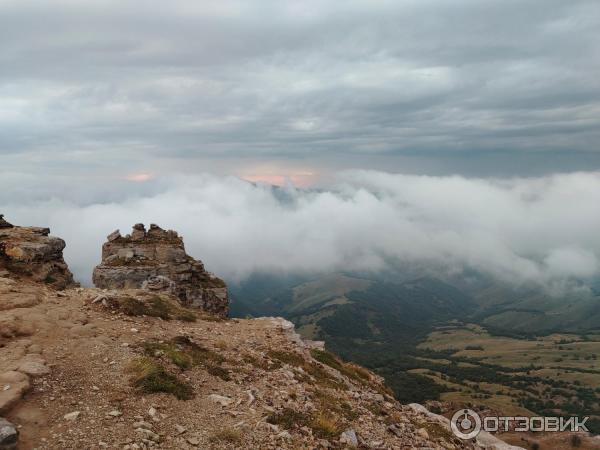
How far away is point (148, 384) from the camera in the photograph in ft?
65.1

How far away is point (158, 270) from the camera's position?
50156 millimetres

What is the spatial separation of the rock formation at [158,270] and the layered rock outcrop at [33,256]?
31.7 feet

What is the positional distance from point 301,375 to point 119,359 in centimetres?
1077

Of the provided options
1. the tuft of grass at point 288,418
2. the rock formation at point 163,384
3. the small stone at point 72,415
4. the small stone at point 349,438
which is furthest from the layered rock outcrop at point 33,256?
the small stone at point 349,438

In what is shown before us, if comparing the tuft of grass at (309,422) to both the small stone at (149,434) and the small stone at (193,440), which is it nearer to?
the small stone at (193,440)

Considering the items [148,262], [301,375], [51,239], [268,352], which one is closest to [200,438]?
[301,375]

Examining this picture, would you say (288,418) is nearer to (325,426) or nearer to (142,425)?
(325,426)

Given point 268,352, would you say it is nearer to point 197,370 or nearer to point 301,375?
point 301,375

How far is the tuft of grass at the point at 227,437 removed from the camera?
1731 cm

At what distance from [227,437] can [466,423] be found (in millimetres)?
20052

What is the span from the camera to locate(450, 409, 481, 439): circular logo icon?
28856mm

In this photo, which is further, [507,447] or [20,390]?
[507,447]

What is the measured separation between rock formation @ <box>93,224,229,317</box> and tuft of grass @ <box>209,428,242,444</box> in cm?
2949

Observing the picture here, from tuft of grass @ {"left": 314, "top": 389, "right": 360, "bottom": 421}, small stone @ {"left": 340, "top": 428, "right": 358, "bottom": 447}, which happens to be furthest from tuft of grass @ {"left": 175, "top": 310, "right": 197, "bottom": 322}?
small stone @ {"left": 340, "top": 428, "right": 358, "bottom": 447}
